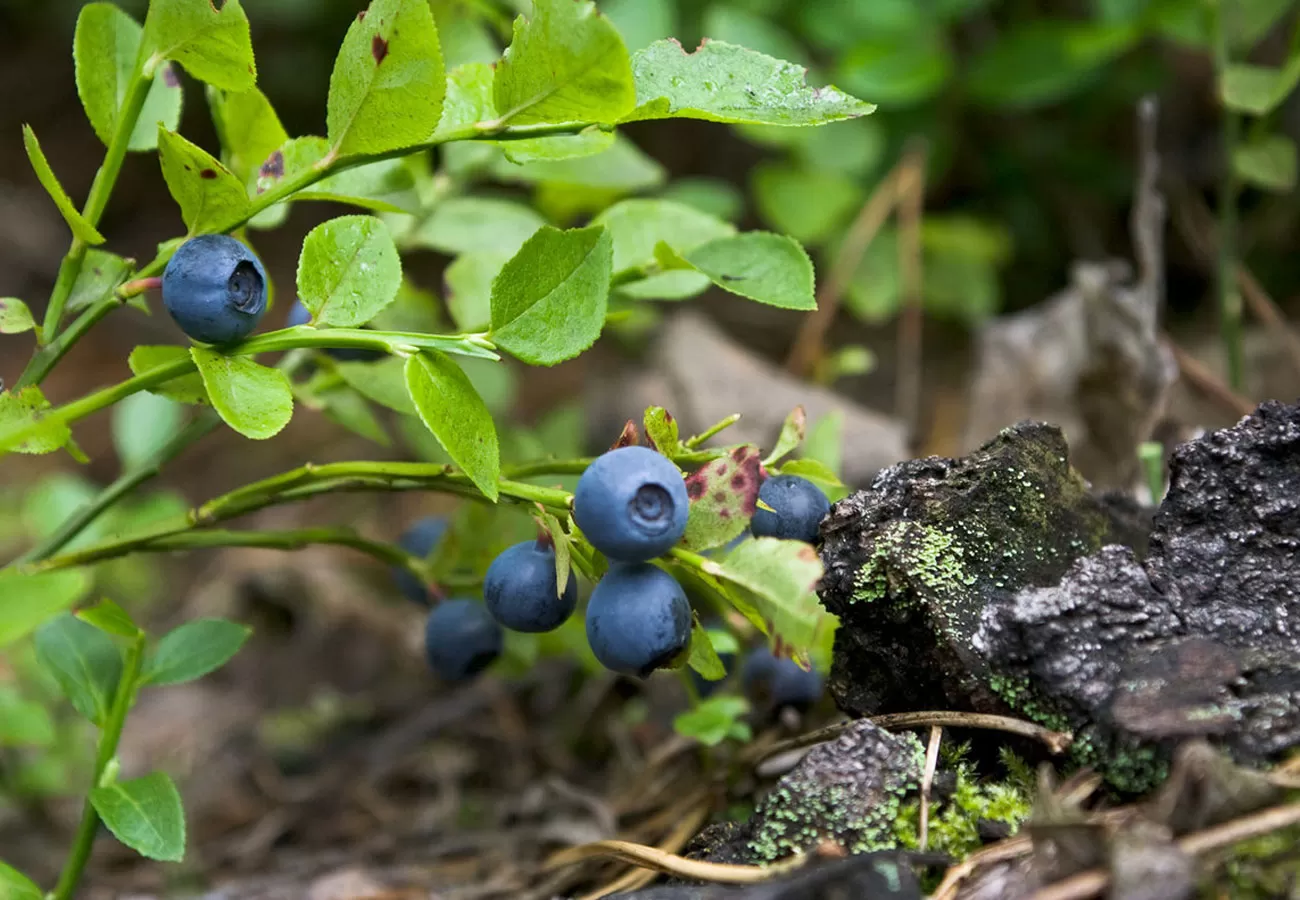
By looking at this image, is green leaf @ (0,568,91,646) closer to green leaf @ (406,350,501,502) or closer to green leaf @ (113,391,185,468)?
green leaf @ (406,350,501,502)

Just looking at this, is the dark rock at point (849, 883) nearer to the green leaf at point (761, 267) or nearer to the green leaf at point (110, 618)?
the green leaf at point (761, 267)

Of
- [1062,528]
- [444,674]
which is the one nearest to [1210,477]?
[1062,528]

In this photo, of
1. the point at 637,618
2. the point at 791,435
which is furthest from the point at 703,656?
the point at 791,435

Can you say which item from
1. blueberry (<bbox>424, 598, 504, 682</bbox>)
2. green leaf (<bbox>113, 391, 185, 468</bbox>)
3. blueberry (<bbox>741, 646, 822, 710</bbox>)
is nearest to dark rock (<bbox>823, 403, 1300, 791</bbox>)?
blueberry (<bbox>741, 646, 822, 710</bbox>)

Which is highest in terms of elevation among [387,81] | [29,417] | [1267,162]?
[387,81]

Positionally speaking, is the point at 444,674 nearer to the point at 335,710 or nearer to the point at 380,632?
the point at 335,710

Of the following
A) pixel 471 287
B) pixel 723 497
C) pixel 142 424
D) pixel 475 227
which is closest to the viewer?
pixel 723 497

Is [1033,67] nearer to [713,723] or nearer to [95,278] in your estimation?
[713,723]
